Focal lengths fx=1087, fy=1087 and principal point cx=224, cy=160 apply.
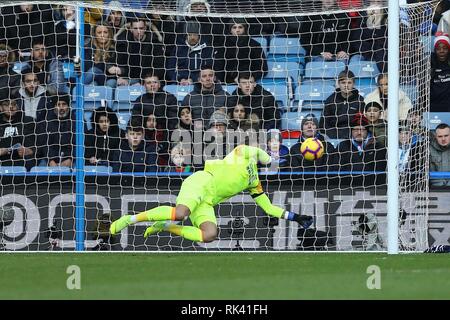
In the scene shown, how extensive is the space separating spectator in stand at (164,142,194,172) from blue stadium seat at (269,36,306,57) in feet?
7.19

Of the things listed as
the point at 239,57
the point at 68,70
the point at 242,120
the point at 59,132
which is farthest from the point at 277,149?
the point at 68,70

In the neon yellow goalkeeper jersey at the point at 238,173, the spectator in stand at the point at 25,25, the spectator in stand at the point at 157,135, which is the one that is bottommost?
the neon yellow goalkeeper jersey at the point at 238,173

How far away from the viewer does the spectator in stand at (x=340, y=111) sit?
16062 mm

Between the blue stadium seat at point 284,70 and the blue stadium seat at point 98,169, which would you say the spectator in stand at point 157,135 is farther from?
the blue stadium seat at point 284,70

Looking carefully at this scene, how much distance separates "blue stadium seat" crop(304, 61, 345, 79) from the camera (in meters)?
16.5

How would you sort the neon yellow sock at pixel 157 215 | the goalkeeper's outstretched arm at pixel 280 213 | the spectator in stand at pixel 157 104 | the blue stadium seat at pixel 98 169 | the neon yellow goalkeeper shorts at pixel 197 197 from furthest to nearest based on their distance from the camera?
the spectator in stand at pixel 157 104, the blue stadium seat at pixel 98 169, the neon yellow goalkeeper shorts at pixel 197 197, the neon yellow sock at pixel 157 215, the goalkeeper's outstretched arm at pixel 280 213

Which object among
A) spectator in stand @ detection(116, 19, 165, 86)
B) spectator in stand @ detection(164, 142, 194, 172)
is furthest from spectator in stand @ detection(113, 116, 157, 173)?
spectator in stand @ detection(116, 19, 165, 86)

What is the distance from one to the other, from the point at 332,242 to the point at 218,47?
353cm

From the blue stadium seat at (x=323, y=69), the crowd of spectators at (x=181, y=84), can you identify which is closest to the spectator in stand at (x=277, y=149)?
the crowd of spectators at (x=181, y=84)

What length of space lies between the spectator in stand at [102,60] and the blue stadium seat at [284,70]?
7.60 ft

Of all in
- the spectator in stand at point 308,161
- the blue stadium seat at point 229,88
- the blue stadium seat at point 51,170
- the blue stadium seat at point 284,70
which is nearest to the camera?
the blue stadium seat at point 51,170

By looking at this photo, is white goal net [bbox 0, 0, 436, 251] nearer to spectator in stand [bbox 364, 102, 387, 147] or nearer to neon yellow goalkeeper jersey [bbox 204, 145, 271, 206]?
spectator in stand [bbox 364, 102, 387, 147]

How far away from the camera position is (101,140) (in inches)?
628

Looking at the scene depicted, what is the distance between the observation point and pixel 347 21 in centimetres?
1677
